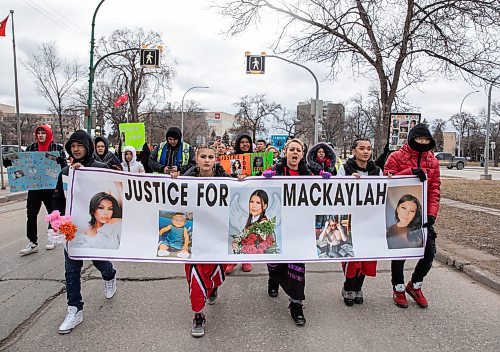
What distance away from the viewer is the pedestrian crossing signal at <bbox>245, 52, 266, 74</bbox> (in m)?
16.4

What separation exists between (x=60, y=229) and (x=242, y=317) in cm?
189

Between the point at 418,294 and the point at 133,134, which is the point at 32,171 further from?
the point at 133,134

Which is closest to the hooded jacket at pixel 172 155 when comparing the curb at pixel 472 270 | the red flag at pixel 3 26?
the curb at pixel 472 270

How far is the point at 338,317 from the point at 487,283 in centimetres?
227

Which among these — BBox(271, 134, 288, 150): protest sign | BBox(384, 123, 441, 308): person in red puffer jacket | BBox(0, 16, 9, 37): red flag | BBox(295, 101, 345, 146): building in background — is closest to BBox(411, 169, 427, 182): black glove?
BBox(384, 123, 441, 308): person in red puffer jacket

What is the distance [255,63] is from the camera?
1650 centimetres

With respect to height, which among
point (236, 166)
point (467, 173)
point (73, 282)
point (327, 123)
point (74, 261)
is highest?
point (327, 123)

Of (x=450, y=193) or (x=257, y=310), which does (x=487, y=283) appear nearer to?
(x=257, y=310)

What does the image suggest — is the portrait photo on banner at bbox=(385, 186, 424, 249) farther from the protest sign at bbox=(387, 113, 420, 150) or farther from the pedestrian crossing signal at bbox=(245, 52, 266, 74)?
the pedestrian crossing signal at bbox=(245, 52, 266, 74)

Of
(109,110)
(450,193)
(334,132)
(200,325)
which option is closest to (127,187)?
(200,325)

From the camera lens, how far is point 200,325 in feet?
11.5

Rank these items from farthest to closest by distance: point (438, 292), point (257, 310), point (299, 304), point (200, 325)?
point (438, 292), point (257, 310), point (299, 304), point (200, 325)

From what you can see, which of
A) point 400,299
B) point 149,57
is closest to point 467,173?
point 149,57

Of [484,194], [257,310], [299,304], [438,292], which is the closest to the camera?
[299,304]
